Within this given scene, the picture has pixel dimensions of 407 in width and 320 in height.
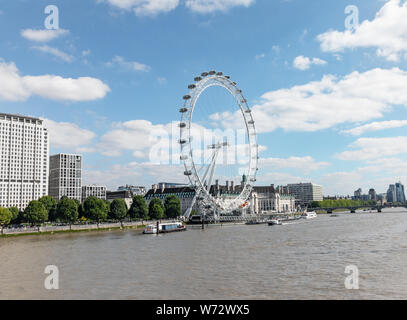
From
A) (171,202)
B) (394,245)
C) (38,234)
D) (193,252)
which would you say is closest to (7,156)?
(171,202)

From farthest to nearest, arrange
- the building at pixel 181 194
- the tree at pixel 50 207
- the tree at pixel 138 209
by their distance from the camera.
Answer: the building at pixel 181 194
the tree at pixel 138 209
the tree at pixel 50 207

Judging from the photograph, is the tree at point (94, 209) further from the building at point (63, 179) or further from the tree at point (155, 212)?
the building at point (63, 179)

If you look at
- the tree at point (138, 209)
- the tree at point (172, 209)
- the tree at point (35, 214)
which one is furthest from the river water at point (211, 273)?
the tree at point (172, 209)

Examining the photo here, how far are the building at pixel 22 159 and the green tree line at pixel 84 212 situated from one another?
61259 millimetres

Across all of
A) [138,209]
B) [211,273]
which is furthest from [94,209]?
[211,273]

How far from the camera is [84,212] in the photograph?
85562 millimetres

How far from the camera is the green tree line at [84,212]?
74.2m

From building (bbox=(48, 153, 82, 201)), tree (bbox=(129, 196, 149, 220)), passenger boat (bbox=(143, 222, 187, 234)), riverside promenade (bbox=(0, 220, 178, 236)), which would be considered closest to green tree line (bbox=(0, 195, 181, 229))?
tree (bbox=(129, 196, 149, 220))

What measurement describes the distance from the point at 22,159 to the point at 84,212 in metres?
84.9

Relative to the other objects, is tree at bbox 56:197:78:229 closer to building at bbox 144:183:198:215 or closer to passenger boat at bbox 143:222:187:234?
passenger boat at bbox 143:222:187:234

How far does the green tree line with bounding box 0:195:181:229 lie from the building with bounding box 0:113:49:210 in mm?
61259
